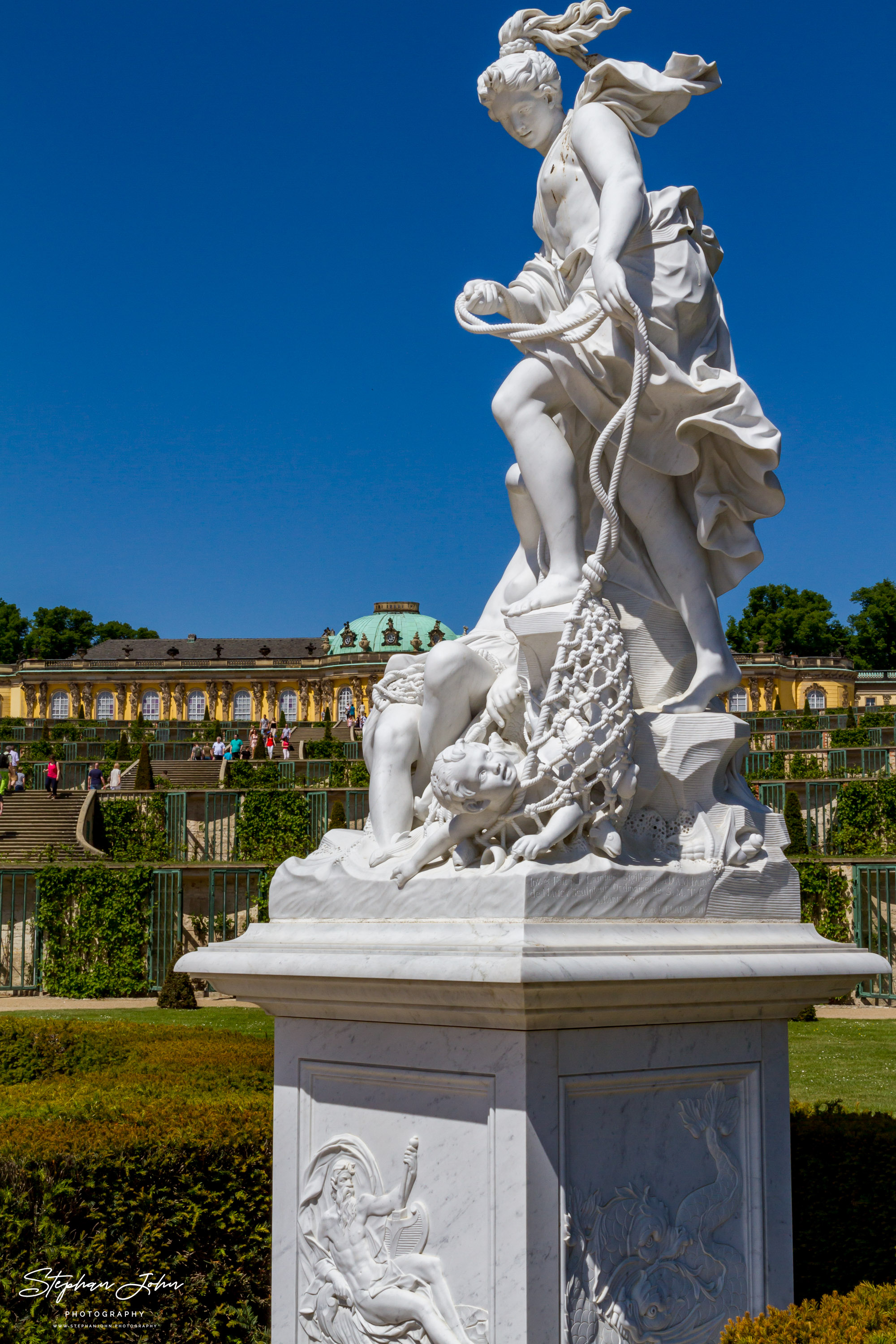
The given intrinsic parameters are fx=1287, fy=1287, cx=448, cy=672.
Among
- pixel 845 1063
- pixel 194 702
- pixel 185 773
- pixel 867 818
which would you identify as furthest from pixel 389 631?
pixel 845 1063

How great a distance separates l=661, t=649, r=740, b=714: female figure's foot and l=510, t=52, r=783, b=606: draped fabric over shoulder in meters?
0.20

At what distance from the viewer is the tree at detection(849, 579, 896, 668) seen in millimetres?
71688

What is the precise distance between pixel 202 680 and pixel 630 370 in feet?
262

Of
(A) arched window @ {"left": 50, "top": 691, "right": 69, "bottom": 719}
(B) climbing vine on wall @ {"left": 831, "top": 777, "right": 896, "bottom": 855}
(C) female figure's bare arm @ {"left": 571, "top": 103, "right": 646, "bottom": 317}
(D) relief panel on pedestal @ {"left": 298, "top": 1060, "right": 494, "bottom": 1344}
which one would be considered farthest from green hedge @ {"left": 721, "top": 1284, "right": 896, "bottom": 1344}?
(A) arched window @ {"left": 50, "top": 691, "right": 69, "bottom": 719}

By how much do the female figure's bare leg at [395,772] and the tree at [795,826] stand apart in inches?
749

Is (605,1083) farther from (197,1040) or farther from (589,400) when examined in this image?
(197,1040)

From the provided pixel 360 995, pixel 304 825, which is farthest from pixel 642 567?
pixel 304 825

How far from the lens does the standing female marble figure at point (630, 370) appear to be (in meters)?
3.40

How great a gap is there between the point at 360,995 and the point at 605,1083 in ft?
2.00

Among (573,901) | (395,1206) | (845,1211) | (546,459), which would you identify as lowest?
(845,1211)

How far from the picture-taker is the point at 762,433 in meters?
3.42

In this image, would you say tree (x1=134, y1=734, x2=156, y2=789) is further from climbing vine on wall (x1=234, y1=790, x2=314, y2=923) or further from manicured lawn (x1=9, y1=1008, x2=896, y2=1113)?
manicured lawn (x1=9, y1=1008, x2=896, y2=1113)

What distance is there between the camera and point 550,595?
334 centimetres

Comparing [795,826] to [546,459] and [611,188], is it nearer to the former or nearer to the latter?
[546,459]
